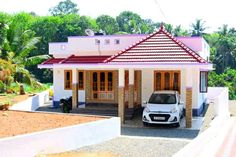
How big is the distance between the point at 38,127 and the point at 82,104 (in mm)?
9733

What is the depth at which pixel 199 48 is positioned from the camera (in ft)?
71.4

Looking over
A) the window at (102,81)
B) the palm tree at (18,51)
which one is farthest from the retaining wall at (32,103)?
the window at (102,81)

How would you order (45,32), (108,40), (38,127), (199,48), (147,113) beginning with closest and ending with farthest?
(38,127) → (147,113) → (199,48) → (108,40) → (45,32)

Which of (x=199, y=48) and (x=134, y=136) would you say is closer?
(x=134, y=136)

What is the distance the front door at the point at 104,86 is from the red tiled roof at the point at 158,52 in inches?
174

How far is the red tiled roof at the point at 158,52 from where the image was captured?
1850 centimetres

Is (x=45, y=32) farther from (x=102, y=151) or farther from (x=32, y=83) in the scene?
(x=102, y=151)

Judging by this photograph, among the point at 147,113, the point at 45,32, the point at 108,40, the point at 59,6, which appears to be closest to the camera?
the point at 147,113

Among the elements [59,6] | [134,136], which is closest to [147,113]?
[134,136]

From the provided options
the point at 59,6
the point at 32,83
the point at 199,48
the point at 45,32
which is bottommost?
the point at 32,83

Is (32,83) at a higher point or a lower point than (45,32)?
lower

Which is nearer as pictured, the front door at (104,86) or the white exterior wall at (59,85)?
the front door at (104,86)

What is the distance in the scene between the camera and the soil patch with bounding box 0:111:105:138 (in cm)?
1356

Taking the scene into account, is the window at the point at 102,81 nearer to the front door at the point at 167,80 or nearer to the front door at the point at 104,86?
the front door at the point at 104,86
